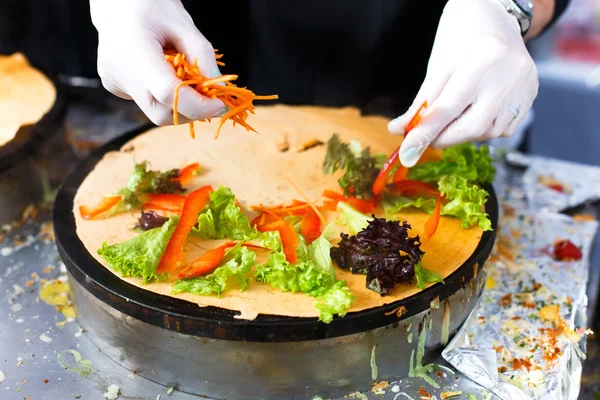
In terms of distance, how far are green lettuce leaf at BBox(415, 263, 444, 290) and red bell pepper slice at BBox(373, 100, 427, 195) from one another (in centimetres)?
44

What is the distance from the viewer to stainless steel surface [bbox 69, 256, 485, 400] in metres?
1.90

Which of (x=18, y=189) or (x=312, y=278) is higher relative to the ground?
(x=312, y=278)

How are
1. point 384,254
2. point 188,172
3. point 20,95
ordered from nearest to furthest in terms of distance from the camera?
point 384,254
point 188,172
point 20,95

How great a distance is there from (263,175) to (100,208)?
2.25 ft

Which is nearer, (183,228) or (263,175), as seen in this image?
(183,228)

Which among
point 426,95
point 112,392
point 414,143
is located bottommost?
point 112,392

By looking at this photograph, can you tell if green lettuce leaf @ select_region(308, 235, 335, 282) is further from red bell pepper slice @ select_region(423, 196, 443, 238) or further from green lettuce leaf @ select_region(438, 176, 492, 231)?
green lettuce leaf @ select_region(438, 176, 492, 231)

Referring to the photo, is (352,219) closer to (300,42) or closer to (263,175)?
(263,175)

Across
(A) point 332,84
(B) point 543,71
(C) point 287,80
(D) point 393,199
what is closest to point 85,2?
(C) point 287,80

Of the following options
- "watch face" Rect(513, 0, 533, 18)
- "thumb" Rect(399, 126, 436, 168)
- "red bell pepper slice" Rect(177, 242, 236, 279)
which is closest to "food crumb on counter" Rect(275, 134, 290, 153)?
"thumb" Rect(399, 126, 436, 168)

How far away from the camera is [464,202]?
7.59 ft

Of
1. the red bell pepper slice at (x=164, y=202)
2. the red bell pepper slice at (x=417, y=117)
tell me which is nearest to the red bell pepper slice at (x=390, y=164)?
the red bell pepper slice at (x=417, y=117)

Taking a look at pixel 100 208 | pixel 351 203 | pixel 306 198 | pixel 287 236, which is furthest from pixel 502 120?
pixel 100 208

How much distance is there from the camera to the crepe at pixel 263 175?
1953mm
